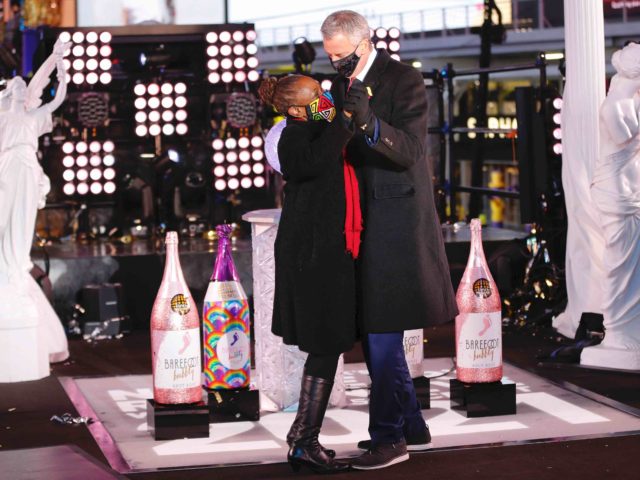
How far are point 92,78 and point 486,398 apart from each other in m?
6.82

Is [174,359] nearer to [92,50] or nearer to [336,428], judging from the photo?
[336,428]

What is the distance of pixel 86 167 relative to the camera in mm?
11516

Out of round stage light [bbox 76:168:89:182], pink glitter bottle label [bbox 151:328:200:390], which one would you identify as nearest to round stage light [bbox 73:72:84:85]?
round stage light [bbox 76:168:89:182]

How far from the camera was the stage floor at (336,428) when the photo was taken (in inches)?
207

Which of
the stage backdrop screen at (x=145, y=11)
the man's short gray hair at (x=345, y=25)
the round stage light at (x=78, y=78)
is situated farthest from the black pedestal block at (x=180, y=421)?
the stage backdrop screen at (x=145, y=11)

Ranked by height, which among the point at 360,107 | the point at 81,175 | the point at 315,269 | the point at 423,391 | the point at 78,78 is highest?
the point at 78,78

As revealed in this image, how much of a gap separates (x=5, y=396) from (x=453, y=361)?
2484 mm

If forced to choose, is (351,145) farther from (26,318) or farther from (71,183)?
(71,183)

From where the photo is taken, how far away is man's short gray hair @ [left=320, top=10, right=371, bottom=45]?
4.66m

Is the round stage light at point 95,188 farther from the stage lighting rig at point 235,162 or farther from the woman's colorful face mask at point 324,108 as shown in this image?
the woman's colorful face mask at point 324,108

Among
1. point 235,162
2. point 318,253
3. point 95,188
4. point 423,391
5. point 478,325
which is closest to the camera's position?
point 318,253

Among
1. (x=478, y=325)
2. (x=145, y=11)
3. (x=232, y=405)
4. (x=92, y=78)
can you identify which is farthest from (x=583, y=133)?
(x=145, y=11)

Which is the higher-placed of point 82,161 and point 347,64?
point 82,161

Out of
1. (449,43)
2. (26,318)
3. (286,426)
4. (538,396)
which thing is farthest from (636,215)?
(449,43)
